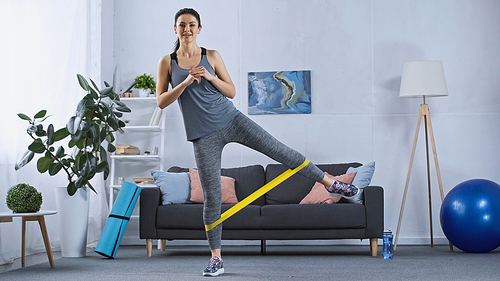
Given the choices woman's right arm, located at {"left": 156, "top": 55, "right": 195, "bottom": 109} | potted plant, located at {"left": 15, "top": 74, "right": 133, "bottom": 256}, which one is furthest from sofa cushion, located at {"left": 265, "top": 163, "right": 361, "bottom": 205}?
woman's right arm, located at {"left": 156, "top": 55, "right": 195, "bottom": 109}

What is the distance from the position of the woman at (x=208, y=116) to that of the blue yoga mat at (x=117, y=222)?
1.53 meters

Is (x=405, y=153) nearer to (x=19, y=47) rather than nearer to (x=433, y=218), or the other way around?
(x=433, y=218)

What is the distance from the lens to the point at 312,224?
372 cm

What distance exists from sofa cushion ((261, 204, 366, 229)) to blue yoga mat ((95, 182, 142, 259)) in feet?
3.93

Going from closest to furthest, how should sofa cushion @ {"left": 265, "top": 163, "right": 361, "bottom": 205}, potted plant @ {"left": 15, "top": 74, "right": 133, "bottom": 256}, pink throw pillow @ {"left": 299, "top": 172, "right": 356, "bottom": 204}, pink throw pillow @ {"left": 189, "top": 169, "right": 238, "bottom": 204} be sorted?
potted plant @ {"left": 15, "top": 74, "right": 133, "bottom": 256} → pink throw pillow @ {"left": 299, "top": 172, "right": 356, "bottom": 204} → pink throw pillow @ {"left": 189, "top": 169, "right": 238, "bottom": 204} → sofa cushion @ {"left": 265, "top": 163, "right": 361, "bottom": 205}

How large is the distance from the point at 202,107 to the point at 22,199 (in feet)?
5.05

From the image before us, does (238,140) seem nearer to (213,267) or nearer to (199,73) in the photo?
(199,73)

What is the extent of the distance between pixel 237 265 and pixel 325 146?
2169 mm

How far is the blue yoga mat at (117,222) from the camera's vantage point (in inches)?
147

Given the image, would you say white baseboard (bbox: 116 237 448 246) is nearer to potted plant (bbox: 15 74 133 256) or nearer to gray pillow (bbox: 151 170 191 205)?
gray pillow (bbox: 151 170 191 205)

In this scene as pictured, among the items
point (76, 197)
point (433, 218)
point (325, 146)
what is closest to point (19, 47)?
point (76, 197)

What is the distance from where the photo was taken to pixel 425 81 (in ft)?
14.2

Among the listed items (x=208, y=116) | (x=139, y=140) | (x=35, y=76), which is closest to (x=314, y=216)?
(x=208, y=116)

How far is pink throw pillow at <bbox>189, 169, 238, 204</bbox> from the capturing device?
13.8ft
